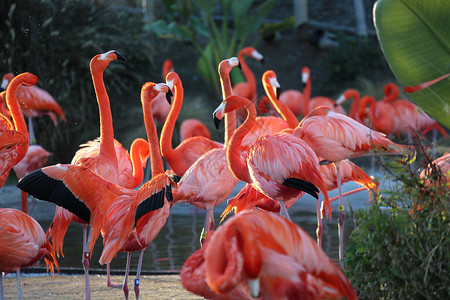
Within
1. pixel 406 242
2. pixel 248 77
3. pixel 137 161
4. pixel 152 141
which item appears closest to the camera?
pixel 406 242

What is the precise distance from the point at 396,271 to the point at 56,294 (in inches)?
94.9

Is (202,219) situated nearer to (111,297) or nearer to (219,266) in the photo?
(111,297)

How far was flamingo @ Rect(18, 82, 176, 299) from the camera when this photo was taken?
12.4 feet

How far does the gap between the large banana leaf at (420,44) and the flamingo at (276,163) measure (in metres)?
0.78

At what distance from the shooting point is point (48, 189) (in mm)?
3889

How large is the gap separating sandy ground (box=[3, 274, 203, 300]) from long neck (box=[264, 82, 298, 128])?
1.68 m

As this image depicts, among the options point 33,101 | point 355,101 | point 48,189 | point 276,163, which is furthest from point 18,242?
point 355,101

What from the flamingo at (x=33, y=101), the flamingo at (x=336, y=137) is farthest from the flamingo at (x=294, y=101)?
the flamingo at (x=336, y=137)

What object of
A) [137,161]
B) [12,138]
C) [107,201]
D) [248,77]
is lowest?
[248,77]

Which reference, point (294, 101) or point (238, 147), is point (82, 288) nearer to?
point (238, 147)

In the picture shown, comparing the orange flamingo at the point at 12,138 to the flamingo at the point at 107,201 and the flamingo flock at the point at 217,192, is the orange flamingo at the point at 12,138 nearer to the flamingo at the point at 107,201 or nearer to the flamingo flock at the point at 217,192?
the flamingo flock at the point at 217,192

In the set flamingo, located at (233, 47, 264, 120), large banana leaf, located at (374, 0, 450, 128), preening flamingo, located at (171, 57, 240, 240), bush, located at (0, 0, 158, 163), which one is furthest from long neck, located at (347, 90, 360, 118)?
large banana leaf, located at (374, 0, 450, 128)

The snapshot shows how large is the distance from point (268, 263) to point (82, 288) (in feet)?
7.52

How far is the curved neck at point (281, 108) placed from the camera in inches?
222
